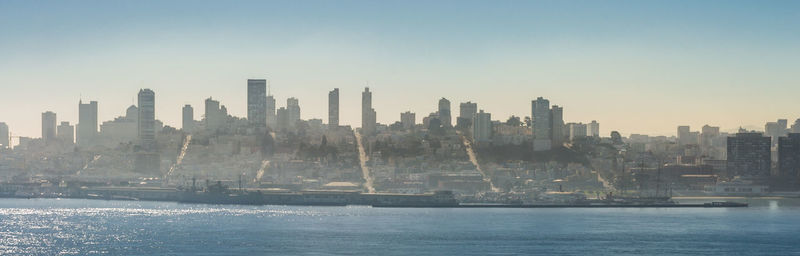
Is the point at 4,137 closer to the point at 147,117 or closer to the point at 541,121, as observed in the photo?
the point at 147,117

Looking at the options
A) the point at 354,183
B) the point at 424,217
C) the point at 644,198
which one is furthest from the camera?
the point at 354,183

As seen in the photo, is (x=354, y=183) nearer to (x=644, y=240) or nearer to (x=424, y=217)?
(x=424, y=217)

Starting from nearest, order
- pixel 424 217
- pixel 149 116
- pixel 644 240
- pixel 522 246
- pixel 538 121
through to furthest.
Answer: pixel 522 246
pixel 644 240
pixel 424 217
pixel 538 121
pixel 149 116

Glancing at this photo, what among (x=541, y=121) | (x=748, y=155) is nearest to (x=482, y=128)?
(x=541, y=121)

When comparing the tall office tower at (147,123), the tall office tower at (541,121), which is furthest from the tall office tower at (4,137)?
the tall office tower at (541,121)

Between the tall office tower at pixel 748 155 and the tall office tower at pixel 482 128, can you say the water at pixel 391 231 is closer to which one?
the tall office tower at pixel 748 155

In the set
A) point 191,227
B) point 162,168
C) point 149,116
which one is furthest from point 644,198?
point 149,116

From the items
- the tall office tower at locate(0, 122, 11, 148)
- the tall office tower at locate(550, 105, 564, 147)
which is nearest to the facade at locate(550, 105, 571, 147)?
the tall office tower at locate(550, 105, 564, 147)

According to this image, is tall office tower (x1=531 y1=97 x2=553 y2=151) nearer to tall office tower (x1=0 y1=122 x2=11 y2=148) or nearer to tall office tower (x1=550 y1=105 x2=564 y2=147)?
tall office tower (x1=550 y1=105 x2=564 y2=147)
